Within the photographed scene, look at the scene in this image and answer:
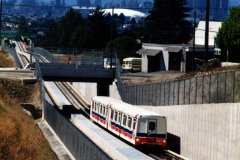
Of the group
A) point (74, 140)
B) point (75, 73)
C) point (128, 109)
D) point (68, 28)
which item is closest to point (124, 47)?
point (68, 28)

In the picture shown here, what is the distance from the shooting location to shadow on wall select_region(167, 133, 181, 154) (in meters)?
40.7

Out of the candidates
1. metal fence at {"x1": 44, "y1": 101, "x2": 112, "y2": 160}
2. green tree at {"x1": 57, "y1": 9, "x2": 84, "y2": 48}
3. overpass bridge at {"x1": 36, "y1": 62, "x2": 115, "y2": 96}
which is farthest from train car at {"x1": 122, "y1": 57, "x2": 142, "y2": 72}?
metal fence at {"x1": 44, "y1": 101, "x2": 112, "y2": 160}

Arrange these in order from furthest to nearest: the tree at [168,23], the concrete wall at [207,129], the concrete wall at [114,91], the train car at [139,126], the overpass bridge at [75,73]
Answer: the tree at [168,23]
the overpass bridge at [75,73]
the concrete wall at [114,91]
the train car at [139,126]
the concrete wall at [207,129]

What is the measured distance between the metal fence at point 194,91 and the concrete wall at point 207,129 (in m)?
0.41

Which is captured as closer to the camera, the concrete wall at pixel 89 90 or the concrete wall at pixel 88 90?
the concrete wall at pixel 89 90

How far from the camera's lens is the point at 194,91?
38531mm

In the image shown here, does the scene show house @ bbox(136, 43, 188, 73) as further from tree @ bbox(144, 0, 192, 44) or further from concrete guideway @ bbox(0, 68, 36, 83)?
tree @ bbox(144, 0, 192, 44)

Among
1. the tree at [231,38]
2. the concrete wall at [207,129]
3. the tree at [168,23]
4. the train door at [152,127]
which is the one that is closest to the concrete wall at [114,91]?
the tree at [231,38]

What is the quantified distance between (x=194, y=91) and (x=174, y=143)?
15.5 feet

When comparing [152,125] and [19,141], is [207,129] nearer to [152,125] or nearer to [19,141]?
[152,125]

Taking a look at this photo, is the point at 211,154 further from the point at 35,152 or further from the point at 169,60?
the point at 169,60

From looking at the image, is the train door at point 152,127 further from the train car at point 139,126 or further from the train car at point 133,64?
the train car at point 133,64

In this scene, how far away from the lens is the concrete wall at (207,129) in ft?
105

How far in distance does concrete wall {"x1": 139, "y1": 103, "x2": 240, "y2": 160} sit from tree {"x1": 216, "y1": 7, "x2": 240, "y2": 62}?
110ft
